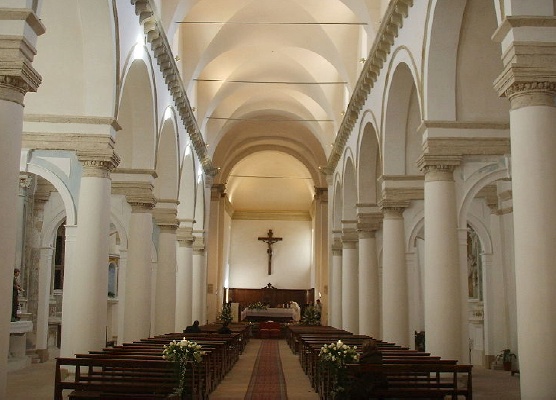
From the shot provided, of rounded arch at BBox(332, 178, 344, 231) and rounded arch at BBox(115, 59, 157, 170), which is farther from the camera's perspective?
rounded arch at BBox(332, 178, 344, 231)

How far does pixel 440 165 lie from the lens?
42.4 feet

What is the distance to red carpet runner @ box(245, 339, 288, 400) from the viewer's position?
13.3 meters

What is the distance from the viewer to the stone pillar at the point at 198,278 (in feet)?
98.3

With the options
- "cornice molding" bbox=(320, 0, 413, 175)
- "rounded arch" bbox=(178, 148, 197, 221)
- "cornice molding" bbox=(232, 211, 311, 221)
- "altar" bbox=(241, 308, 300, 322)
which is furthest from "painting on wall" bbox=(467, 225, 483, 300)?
"cornice molding" bbox=(232, 211, 311, 221)

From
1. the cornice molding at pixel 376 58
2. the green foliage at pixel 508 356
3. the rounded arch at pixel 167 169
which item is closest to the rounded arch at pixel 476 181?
the cornice molding at pixel 376 58

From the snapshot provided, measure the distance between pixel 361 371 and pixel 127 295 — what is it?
371 inches

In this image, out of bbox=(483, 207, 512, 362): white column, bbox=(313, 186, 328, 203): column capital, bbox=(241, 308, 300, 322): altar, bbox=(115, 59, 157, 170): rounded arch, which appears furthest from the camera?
bbox=(241, 308, 300, 322): altar

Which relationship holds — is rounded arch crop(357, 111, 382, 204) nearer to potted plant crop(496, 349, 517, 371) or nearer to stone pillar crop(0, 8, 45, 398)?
potted plant crop(496, 349, 517, 371)

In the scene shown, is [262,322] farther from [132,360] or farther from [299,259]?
[132,360]

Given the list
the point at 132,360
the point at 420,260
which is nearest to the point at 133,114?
the point at 132,360

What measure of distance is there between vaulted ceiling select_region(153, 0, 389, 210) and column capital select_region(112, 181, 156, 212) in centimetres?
434

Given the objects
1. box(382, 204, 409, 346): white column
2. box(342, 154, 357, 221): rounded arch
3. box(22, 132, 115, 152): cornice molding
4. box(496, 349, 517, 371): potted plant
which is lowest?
box(496, 349, 517, 371): potted plant

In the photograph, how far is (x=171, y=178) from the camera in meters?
21.4

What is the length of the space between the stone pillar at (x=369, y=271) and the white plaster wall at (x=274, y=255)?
26965mm
